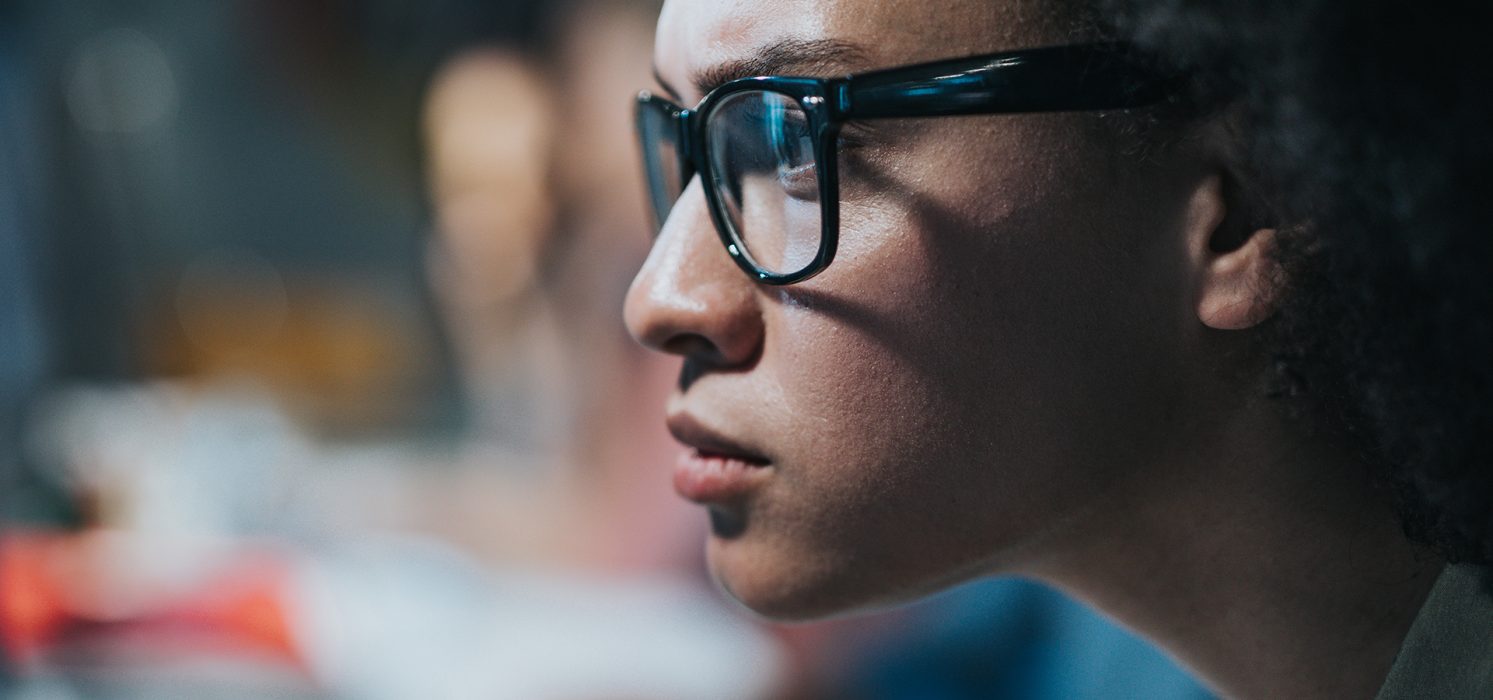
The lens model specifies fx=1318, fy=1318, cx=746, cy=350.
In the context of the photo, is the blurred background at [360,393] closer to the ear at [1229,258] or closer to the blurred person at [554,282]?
the blurred person at [554,282]

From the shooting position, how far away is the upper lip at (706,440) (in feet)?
2.81

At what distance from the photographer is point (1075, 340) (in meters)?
0.78

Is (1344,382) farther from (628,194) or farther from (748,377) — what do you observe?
Answer: (628,194)

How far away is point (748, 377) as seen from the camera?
0.84 meters

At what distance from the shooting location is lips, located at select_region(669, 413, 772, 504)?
0.85 metres

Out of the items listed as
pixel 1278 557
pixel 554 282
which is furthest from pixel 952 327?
pixel 554 282

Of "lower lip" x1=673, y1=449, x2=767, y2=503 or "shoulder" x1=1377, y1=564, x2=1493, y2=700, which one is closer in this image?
"shoulder" x1=1377, y1=564, x2=1493, y2=700

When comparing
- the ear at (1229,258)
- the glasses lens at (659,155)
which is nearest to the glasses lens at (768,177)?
the glasses lens at (659,155)

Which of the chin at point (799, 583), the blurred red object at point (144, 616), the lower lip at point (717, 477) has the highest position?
the lower lip at point (717, 477)

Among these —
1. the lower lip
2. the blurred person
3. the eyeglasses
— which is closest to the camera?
the eyeglasses

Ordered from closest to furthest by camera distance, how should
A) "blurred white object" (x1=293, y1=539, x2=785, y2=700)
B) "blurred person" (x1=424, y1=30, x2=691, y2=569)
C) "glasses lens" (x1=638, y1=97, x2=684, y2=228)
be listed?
"glasses lens" (x1=638, y1=97, x2=684, y2=228)
"blurred white object" (x1=293, y1=539, x2=785, y2=700)
"blurred person" (x1=424, y1=30, x2=691, y2=569)

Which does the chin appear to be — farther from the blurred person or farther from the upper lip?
the blurred person

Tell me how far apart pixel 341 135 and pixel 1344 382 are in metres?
3.73

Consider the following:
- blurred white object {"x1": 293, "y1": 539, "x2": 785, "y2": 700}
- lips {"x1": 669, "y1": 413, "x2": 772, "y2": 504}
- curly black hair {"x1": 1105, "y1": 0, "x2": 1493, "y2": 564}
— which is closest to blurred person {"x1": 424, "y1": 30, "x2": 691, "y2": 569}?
blurred white object {"x1": 293, "y1": 539, "x2": 785, "y2": 700}
